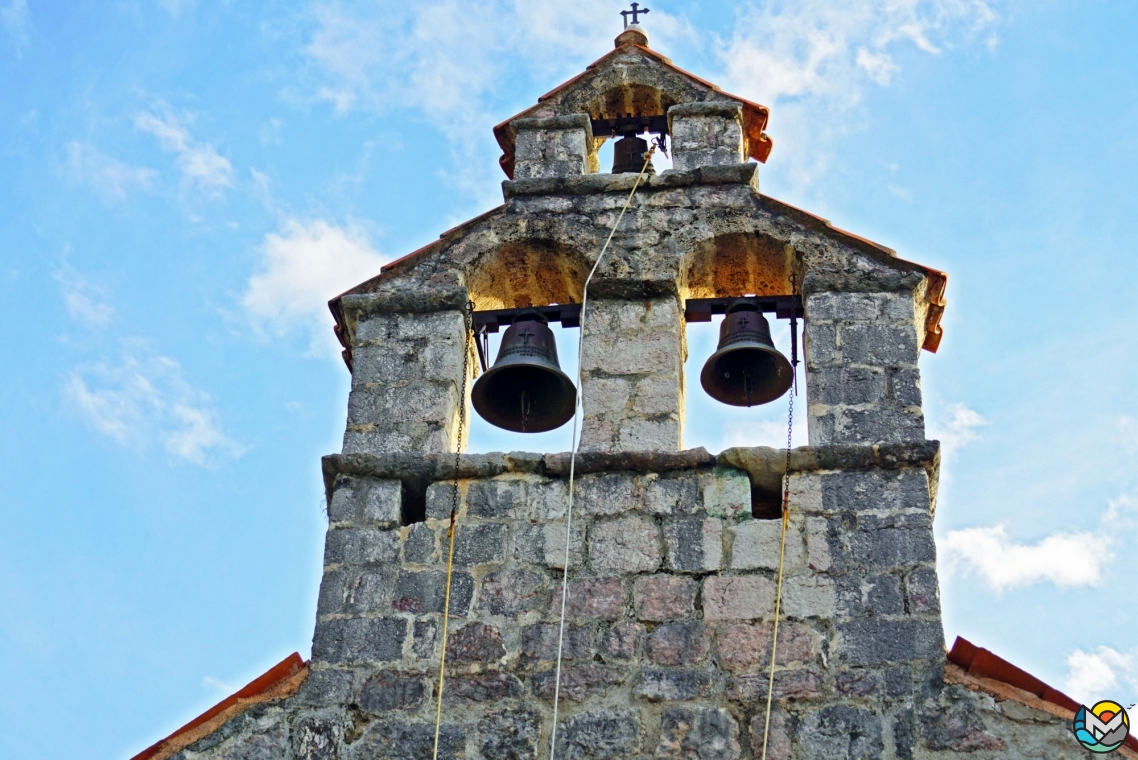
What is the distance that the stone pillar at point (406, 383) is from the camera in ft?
22.2

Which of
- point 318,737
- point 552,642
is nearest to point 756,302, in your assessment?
point 552,642

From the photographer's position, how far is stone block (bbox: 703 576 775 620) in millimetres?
6039

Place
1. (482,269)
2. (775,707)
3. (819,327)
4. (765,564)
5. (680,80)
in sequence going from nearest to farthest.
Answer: (775,707), (765,564), (819,327), (482,269), (680,80)

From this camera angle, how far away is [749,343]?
6945 mm

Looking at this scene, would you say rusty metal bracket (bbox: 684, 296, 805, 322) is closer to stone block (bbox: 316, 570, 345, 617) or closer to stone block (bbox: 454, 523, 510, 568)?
stone block (bbox: 454, 523, 510, 568)

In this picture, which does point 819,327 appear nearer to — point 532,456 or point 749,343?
point 749,343

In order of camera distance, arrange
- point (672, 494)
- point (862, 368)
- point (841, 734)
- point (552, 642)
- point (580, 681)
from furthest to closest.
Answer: point (862, 368) < point (672, 494) < point (552, 642) < point (580, 681) < point (841, 734)

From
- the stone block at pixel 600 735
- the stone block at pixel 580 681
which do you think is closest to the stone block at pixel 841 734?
the stone block at pixel 600 735

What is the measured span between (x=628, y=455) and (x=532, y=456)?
1.23 feet

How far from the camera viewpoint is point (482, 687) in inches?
234

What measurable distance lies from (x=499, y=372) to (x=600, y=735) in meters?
1.83

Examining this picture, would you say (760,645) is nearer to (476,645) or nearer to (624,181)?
(476,645)

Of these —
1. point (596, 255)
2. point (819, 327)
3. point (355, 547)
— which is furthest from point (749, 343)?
point (355, 547)

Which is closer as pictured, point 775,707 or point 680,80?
point 775,707
